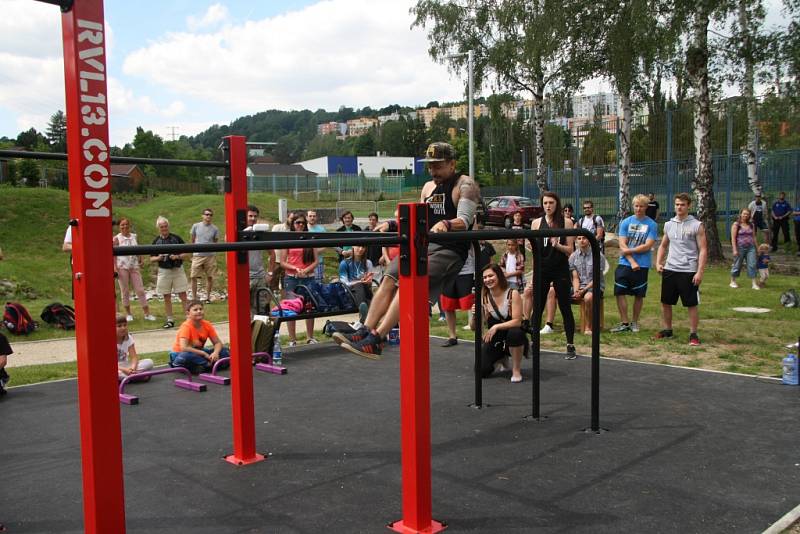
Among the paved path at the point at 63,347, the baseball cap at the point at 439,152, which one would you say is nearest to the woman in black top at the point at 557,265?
the baseball cap at the point at 439,152

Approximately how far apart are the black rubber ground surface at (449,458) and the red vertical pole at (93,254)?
28.0 inches

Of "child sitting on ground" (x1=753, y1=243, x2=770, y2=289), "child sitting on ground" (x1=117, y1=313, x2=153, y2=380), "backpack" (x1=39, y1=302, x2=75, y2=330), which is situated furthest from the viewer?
"child sitting on ground" (x1=753, y1=243, x2=770, y2=289)

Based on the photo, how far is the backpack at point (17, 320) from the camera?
897 cm

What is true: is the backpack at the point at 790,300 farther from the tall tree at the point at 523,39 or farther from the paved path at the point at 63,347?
the tall tree at the point at 523,39

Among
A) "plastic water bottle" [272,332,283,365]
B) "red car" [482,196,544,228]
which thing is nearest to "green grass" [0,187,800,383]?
"plastic water bottle" [272,332,283,365]

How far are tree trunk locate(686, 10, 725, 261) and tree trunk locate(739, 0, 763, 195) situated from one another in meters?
0.71

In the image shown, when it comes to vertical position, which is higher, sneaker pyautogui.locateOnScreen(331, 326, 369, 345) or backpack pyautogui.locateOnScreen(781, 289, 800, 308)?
sneaker pyautogui.locateOnScreen(331, 326, 369, 345)

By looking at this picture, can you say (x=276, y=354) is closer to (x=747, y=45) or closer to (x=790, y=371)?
(x=790, y=371)

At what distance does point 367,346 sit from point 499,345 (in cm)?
232

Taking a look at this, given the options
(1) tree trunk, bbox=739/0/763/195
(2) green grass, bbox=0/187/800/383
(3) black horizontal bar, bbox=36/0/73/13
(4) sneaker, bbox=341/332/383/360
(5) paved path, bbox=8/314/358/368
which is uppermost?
(1) tree trunk, bbox=739/0/763/195

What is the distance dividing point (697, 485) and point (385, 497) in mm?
1470

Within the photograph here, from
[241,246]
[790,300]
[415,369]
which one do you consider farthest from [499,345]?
[790,300]

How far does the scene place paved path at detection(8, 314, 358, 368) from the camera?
752 centimetres

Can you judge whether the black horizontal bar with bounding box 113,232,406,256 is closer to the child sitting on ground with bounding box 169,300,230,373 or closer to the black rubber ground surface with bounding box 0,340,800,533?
the black rubber ground surface with bounding box 0,340,800,533
